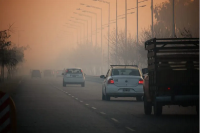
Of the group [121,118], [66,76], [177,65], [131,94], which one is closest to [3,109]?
[121,118]

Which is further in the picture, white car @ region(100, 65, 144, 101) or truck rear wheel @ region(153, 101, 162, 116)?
white car @ region(100, 65, 144, 101)

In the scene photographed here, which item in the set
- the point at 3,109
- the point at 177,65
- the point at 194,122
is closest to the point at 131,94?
the point at 177,65

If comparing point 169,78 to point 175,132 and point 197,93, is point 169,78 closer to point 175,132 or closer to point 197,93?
point 197,93

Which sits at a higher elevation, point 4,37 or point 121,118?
point 4,37

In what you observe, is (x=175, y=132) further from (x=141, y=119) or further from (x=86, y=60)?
(x=86, y=60)

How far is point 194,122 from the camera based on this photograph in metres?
17.4

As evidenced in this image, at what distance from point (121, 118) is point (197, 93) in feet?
8.07

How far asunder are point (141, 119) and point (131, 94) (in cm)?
973

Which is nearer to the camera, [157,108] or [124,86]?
[157,108]

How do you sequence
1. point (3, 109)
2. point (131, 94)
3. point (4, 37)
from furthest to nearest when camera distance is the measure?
point (4, 37)
point (131, 94)
point (3, 109)

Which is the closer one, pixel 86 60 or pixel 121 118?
pixel 121 118

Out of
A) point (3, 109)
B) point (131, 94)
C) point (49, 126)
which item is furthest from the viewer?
point (131, 94)

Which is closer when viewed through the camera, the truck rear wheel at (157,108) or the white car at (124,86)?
the truck rear wheel at (157,108)

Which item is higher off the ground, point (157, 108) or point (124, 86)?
point (124, 86)
